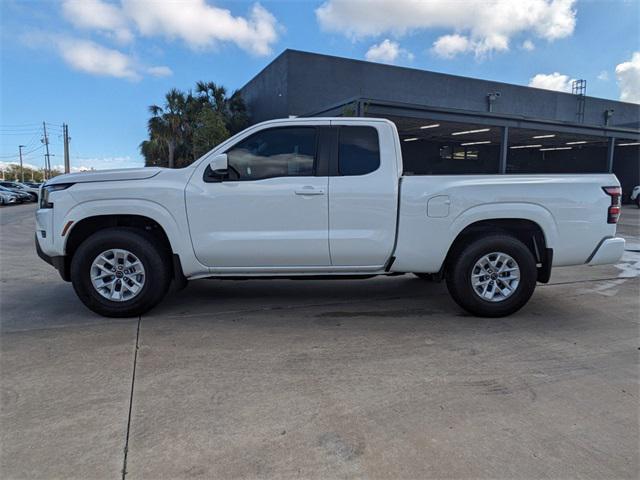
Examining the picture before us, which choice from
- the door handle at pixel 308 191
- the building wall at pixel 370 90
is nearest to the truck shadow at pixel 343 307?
the door handle at pixel 308 191

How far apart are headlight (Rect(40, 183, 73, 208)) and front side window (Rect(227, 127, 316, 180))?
1698 millimetres

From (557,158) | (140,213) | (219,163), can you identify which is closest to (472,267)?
(219,163)

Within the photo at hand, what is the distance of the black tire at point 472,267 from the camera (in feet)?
15.1

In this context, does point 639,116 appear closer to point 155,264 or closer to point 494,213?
A: point 494,213

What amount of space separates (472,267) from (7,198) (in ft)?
106

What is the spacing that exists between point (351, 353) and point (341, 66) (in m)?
22.3

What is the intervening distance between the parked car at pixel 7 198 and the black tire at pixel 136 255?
29555 mm

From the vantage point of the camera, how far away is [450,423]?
9.11 ft

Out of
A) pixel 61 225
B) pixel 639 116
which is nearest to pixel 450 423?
pixel 61 225

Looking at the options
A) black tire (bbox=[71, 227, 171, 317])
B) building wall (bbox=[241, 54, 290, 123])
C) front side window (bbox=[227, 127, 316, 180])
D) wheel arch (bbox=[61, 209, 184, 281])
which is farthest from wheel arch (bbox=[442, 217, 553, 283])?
building wall (bbox=[241, 54, 290, 123])

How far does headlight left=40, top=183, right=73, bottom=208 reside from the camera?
454cm

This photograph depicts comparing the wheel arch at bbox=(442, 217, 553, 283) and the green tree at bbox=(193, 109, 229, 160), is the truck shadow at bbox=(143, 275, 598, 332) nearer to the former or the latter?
the wheel arch at bbox=(442, 217, 553, 283)

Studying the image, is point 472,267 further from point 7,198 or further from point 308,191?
point 7,198

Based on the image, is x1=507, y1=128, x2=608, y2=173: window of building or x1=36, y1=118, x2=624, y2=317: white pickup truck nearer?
x1=36, y1=118, x2=624, y2=317: white pickup truck
